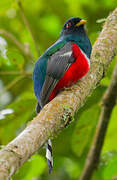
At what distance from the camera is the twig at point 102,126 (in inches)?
163

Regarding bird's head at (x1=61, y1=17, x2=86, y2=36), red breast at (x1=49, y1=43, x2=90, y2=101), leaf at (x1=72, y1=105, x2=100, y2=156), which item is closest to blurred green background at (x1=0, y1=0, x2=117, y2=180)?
leaf at (x1=72, y1=105, x2=100, y2=156)

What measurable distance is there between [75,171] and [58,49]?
2299mm

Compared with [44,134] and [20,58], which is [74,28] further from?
[44,134]

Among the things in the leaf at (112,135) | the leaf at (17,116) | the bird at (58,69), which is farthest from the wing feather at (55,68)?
the leaf at (112,135)

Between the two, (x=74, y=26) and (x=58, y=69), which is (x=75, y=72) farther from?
(x=74, y=26)

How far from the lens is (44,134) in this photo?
2.16 metres

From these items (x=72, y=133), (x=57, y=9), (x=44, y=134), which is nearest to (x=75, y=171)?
(x=72, y=133)

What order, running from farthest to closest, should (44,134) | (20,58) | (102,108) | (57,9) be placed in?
(57,9) < (102,108) < (20,58) < (44,134)

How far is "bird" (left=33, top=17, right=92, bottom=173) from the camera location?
3.46 metres

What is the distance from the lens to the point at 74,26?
4.48 m

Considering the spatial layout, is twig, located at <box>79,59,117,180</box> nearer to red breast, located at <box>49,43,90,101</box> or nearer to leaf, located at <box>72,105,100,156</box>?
leaf, located at <box>72,105,100,156</box>

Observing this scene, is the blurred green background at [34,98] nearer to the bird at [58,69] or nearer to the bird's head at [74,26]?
the bird's head at [74,26]

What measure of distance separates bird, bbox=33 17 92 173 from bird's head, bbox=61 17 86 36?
1.42 ft

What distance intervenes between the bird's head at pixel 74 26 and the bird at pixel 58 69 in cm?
43
